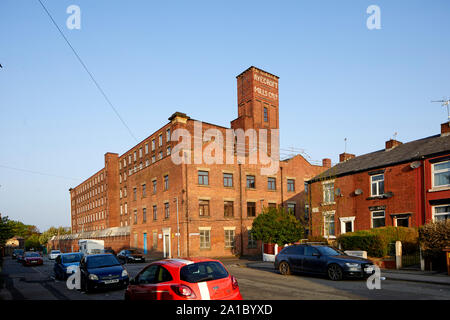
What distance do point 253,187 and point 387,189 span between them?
17.1 metres

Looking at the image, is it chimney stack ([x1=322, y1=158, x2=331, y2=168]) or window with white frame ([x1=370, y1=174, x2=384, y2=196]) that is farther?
chimney stack ([x1=322, y1=158, x2=331, y2=168])

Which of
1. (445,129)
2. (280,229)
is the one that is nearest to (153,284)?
(280,229)

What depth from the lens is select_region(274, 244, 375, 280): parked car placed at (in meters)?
14.3

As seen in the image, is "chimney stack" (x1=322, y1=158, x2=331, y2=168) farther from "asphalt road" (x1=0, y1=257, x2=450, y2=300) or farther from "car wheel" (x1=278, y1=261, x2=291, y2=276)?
"asphalt road" (x1=0, y1=257, x2=450, y2=300)

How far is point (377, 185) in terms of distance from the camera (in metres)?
26.5

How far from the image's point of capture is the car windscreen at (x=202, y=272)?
753 centimetres

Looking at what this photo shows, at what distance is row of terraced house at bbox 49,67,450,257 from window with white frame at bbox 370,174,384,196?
0.08 metres

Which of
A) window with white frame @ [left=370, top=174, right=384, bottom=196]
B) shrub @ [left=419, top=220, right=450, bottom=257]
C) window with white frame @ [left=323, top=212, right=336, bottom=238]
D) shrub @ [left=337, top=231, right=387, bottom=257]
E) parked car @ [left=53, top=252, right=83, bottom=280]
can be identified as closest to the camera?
shrub @ [left=419, top=220, right=450, bottom=257]

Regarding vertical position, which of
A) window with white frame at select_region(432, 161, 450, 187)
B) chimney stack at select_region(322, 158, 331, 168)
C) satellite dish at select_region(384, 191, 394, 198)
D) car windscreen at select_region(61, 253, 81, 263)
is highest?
chimney stack at select_region(322, 158, 331, 168)

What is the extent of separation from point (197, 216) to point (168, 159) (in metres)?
7.32

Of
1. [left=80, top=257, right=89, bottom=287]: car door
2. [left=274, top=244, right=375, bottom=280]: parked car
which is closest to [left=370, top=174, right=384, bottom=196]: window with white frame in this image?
[left=274, top=244, right=375, bottom=280]: parked car

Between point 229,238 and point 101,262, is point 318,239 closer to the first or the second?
point 229,238

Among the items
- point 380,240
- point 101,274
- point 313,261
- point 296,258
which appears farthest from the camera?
point 380,240

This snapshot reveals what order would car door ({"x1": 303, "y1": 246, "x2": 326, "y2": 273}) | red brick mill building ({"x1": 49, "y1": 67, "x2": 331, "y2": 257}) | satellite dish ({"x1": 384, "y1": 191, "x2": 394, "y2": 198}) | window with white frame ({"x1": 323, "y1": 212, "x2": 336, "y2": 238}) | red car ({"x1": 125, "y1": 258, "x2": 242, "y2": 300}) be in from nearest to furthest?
red car ({"x1": 125, "y1": 258, "x2": 242, "y2": 300}) < car door ({"x1": 303, "y1": 246, "x2": 326, "y2": 273}) < satellite dish ({"x1": 384, "y1": 191, "x2": 394, "y2": 198}) < window with white frame ({"x1": 323, "y1": 212, "x2": 336, "y2": 238}) < red brick mill building ({"x1": 49, "y1": 67, "x2": 331, "y2": 257})
